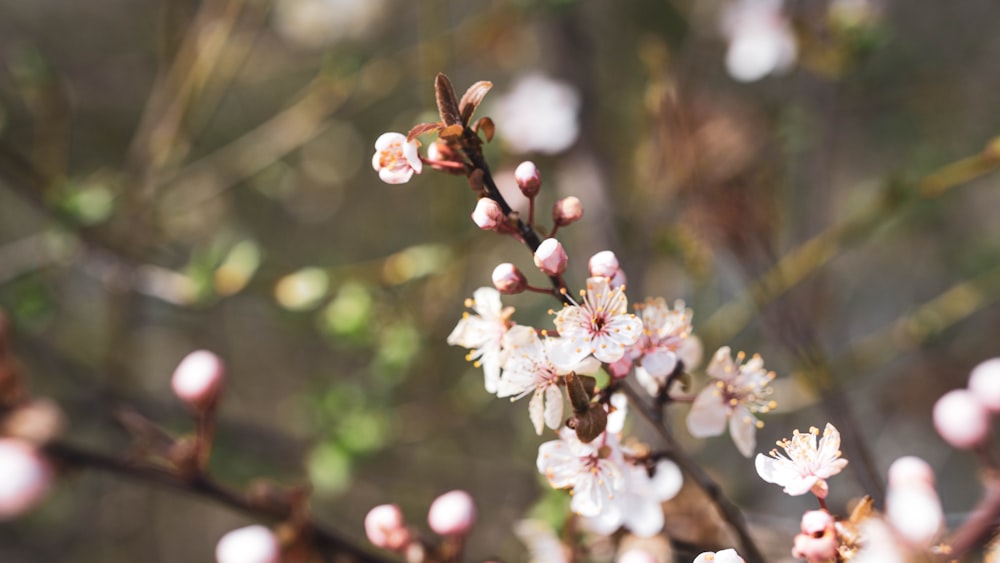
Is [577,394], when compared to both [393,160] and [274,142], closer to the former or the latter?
[393,160]

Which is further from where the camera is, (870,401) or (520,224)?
(870,401)

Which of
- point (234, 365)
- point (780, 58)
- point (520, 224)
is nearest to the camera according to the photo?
point (520, 224)

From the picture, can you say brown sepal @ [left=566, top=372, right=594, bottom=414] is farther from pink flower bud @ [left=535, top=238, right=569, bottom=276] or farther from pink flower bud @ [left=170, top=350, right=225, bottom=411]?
pink flower bud @ [left=170, top=350, right=225, bottom=411]

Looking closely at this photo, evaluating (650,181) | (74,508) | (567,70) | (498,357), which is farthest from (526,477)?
(74,508)

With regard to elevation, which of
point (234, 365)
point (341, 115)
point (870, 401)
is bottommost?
point (870, 401)

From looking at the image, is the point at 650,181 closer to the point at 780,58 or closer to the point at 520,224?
the point at 780,58

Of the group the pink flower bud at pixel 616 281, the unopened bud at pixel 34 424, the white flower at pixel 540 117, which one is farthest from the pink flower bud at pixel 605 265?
the white flower at pixel 540 117

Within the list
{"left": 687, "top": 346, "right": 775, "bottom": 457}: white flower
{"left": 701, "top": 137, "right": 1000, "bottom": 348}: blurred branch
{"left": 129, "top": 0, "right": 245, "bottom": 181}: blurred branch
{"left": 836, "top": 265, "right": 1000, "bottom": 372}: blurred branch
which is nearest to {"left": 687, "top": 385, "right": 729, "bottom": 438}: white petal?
{"left": 687, "top": 346, "right": 775, "bottom": 457}: white flower

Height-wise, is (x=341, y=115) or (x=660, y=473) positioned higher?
(x=341, y=115)
